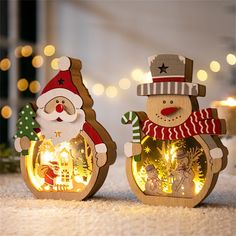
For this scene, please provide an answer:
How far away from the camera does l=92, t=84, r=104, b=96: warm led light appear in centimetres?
293

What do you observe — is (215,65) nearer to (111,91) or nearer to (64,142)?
(111,91)

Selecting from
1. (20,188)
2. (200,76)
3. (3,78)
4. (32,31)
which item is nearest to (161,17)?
(200,76)

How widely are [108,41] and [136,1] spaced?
0.28 meters

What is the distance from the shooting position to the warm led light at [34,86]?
2934 millimetres

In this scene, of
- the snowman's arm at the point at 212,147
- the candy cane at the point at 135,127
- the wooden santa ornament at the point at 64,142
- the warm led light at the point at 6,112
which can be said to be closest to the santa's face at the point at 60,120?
the wooden santa ornament at the point at 64,142

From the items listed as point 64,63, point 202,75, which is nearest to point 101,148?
point 64,63

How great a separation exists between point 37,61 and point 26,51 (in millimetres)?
114

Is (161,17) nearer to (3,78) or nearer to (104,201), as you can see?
(3,78)

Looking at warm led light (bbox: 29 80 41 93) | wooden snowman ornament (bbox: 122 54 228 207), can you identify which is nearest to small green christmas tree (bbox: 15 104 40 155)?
wooden snowman ornament (bbox: 122 54 228 207)

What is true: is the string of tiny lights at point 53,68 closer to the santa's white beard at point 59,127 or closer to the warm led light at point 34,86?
the warm led light at point 34,86

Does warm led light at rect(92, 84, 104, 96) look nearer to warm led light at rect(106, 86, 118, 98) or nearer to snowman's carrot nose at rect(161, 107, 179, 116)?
warm led light at rect(106, 86, 118, 98)

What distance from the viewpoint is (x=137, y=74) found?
286 centimetres

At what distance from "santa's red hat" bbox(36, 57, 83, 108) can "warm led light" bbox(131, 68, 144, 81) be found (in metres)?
1.54

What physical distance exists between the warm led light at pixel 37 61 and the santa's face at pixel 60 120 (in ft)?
5.40
